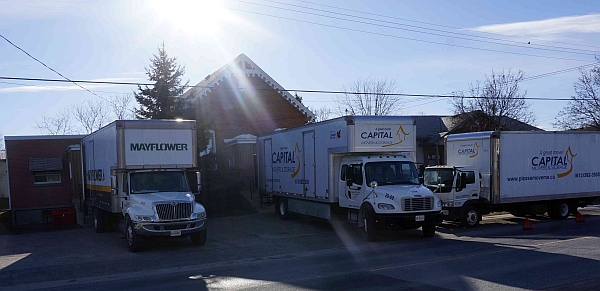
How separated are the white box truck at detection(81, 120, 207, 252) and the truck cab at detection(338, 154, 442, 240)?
4.86 m

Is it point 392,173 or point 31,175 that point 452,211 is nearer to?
point 392,173

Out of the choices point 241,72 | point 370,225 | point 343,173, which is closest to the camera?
point 370,225

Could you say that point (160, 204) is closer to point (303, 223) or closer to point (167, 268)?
point (167, 268)

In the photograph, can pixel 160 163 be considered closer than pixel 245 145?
Yes

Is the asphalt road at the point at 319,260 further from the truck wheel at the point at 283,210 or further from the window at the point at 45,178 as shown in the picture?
the window at the point at 45,178

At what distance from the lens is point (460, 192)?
20.1 metres

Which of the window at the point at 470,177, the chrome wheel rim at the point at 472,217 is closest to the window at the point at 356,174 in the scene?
the window at the point at 470,177

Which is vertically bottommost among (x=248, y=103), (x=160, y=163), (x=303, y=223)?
(x=303, y=223)

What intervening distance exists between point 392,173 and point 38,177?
20.1 metres

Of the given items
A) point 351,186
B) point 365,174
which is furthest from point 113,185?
point 365,174

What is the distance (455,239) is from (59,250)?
12114 mm

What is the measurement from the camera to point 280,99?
41.0 m

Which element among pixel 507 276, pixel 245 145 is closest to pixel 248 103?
pixel 245 145

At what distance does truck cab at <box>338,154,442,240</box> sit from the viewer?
16.5 metres
